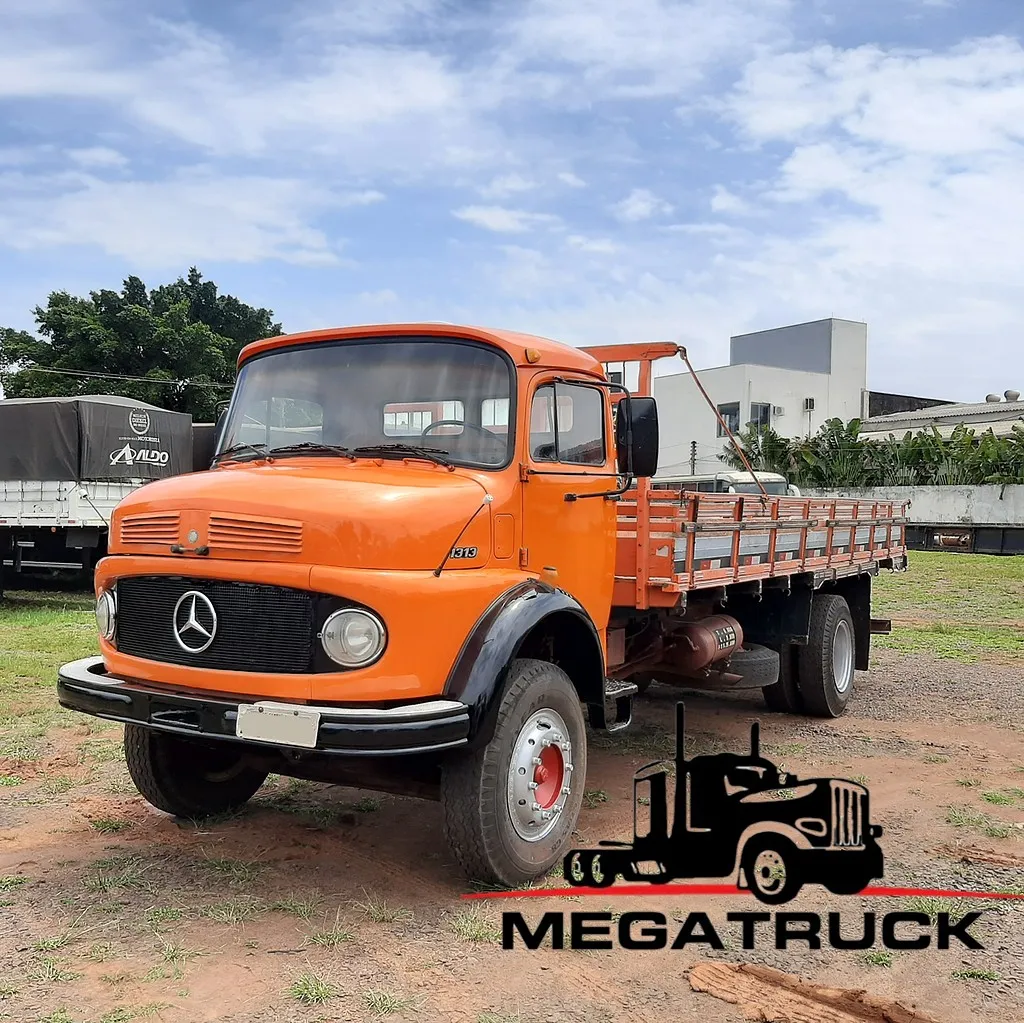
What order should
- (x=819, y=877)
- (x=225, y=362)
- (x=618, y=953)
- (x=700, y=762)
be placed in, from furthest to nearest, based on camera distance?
(x=225, y=362)
(x=700, y=762)
(x=819, y=877)
(x=618, y=953)

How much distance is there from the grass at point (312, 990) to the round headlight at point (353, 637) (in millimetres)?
1053

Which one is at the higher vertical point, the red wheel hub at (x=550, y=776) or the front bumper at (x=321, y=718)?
the front bumper at (x=321, y=718)

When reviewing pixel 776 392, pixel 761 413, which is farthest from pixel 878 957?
pixel 776 392

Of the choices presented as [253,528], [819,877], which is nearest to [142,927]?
[253,528]

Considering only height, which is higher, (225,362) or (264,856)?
(225,362)

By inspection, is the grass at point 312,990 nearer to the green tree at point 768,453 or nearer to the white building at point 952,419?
the green tree at point 768,453

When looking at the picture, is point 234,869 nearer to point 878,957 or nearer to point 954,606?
point 878,957

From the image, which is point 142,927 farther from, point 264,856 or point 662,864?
point 662,864

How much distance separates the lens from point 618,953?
3.73 meters

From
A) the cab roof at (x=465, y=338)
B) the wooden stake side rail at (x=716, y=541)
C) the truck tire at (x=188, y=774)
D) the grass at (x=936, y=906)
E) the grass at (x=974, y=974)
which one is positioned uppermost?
the cab roof at (x=465, y=338)

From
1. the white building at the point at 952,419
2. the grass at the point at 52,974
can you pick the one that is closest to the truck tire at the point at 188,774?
the grass at the point at 52,974

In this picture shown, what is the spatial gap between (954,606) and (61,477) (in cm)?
1303

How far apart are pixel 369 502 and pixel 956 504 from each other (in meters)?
27.9

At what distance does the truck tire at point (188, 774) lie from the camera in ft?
15.9
